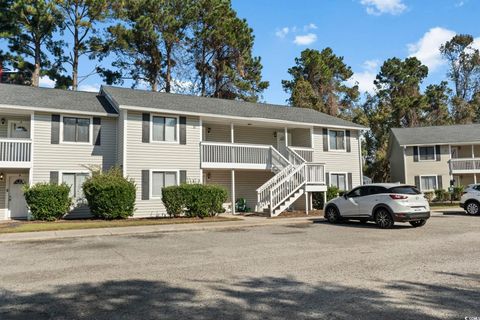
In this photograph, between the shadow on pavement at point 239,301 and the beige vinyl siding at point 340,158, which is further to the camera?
the beige vinyl siding at point 340,158

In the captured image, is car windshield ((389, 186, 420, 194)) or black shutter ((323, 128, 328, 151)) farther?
black shutter ((323, 128, 328, 151))

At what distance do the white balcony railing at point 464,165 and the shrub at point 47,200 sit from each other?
104 feet

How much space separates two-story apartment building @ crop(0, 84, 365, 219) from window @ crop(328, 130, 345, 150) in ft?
9.65

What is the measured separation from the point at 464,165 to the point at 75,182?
31684 mm

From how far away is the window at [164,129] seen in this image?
2050cm

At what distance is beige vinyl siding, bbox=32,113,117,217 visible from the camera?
18.9 metres

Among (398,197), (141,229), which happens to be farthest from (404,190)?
(141,229)

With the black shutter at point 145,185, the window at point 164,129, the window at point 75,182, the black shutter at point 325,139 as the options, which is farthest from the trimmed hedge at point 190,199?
the black shutter at point 325,139

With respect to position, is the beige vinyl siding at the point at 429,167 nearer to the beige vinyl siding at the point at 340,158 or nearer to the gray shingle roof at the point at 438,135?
the gray shingle roof at the point at 438,135

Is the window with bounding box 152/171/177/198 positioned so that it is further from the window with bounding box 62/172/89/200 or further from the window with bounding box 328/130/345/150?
the window with bounding box 328/130/345/150

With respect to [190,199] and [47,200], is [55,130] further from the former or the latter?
[190,199]

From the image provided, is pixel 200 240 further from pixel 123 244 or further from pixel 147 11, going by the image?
pixel 147 11

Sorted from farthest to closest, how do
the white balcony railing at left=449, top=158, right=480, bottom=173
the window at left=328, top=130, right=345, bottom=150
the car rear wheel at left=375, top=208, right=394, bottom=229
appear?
the white balcony railing at left=449, top=158, right=480, bottom=173 < the window at left=328, top=130, right=345, bottom=150 < the car rear wheel at left=375, top=208, right=394, bottom=229

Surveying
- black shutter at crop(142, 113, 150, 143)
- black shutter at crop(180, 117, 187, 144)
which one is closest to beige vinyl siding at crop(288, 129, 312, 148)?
black shutter at crop(180, 117, 187, 144)
